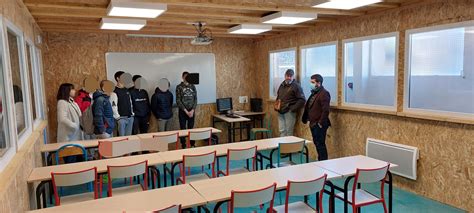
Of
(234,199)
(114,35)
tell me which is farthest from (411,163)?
(114,35)

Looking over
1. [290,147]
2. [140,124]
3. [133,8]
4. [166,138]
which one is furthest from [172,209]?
[140,124]

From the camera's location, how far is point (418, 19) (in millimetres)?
4113

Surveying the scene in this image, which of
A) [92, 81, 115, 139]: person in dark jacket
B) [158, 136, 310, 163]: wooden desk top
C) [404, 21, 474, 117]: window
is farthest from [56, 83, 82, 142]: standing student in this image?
[404, 21, 474, 117]: window

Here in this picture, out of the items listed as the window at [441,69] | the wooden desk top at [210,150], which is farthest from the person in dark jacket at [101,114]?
the window at [441,69]

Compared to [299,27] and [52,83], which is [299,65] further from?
[52,83]

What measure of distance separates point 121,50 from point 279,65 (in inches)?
128

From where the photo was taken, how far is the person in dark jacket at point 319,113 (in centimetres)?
526

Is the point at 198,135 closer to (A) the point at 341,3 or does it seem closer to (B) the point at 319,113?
(B) the point at 319,113

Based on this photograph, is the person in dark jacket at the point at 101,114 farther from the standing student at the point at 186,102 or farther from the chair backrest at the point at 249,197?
the chair backrest at the point at 249,197

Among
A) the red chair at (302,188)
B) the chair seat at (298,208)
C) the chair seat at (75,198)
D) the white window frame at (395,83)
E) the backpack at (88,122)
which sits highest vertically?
the white window frame at (395,83)

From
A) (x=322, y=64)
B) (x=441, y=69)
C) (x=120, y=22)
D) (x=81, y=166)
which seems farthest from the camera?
(x=322, y=64)

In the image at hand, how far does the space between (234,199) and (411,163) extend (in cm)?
284

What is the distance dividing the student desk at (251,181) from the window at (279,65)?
12.3 feet

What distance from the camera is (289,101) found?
6262mm
